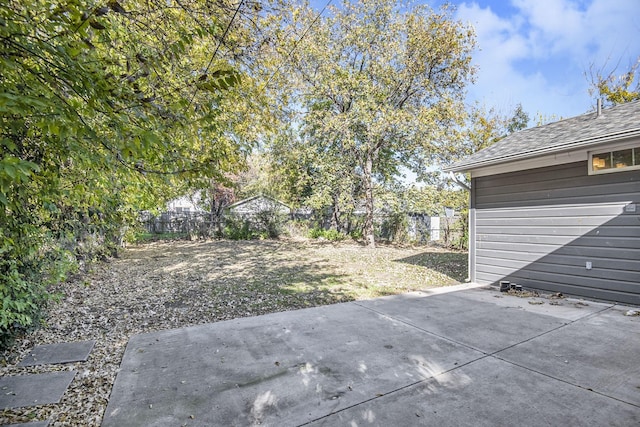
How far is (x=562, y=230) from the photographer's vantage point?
5.29 m

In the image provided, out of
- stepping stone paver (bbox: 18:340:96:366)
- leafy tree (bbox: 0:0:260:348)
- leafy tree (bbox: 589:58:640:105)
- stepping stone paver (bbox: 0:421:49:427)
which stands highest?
leafy tree (bbox: 589:58:640:105)

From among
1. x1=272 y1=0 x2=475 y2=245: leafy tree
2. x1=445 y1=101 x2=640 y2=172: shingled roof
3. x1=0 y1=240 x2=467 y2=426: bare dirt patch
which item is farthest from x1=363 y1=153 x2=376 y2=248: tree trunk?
x1=445 y1=101 x2=640 y2=172: shingled roof

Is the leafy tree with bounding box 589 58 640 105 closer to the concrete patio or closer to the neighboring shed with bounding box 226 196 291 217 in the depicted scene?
the concrete patio

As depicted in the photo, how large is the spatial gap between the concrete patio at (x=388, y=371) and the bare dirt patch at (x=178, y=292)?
11.8 inches

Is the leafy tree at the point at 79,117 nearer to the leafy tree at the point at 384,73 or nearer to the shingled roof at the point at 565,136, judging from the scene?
the shingled roof at the point at 565,136

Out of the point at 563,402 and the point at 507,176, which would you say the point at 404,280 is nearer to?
the point at 507,176

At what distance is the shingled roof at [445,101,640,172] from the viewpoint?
4.56 meters

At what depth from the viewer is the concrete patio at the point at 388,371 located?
2160mm

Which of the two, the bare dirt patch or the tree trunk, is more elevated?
the tree trunk

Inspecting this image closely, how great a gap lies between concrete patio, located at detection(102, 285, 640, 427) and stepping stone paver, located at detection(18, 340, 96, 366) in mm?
411

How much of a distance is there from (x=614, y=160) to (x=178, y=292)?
7.19 metres

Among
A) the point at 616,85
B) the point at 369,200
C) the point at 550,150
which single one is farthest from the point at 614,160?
the point at 616,85

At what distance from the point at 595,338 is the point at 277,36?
5.21 meters

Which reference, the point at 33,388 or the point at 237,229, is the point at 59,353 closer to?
the point at 33,388
